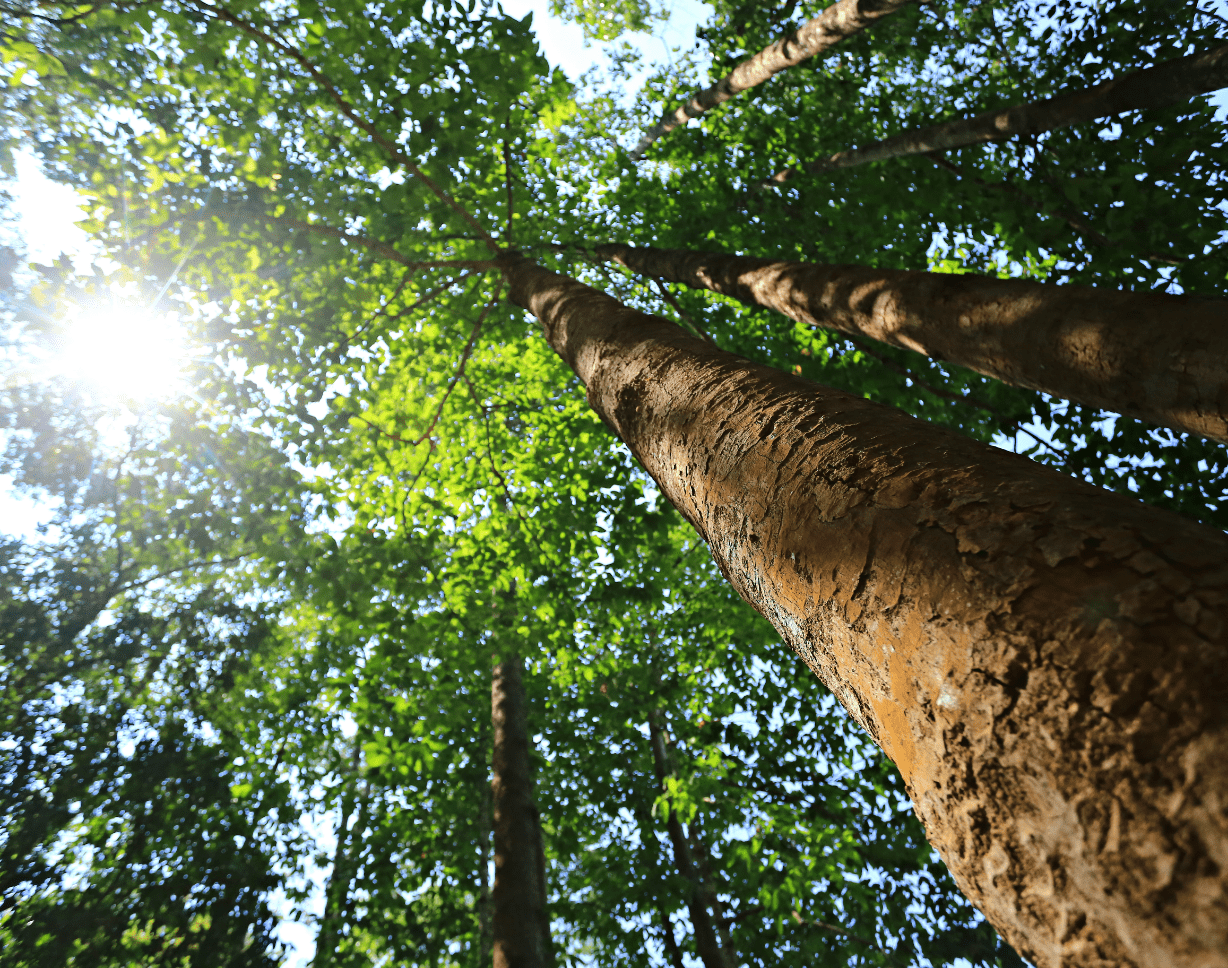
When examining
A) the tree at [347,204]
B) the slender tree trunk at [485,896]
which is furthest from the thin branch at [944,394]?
the slender tree trunk at [485,896]

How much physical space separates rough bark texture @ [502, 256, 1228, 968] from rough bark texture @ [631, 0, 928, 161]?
222 inches

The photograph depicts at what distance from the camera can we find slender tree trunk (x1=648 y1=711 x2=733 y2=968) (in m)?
7.30

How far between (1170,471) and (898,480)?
4929mm

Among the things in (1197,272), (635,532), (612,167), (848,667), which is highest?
(612,167)

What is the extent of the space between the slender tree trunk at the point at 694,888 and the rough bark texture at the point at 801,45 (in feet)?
25.7

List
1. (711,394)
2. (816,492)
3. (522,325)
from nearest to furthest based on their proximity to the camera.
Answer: (816,492) < (711,394) < (522,325)

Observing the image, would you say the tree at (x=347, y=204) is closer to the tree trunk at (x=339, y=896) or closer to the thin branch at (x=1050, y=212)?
the thin branch at (x=1050, y=212)

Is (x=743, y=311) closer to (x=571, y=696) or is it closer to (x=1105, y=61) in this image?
(x=1105, y=61)

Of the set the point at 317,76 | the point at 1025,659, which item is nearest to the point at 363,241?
the point at 317,76

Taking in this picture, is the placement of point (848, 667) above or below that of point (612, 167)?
below

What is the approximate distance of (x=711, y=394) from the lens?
4.53 ft

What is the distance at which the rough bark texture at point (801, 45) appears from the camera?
499 centimetres

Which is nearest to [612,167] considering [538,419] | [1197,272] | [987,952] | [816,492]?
[538,419]

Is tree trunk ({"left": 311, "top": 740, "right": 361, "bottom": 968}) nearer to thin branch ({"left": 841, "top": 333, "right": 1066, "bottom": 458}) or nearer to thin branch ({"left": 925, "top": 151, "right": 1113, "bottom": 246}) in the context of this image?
thin branch ({"left": 841, "top": 333, "right": 1066, "bottom": 458})
